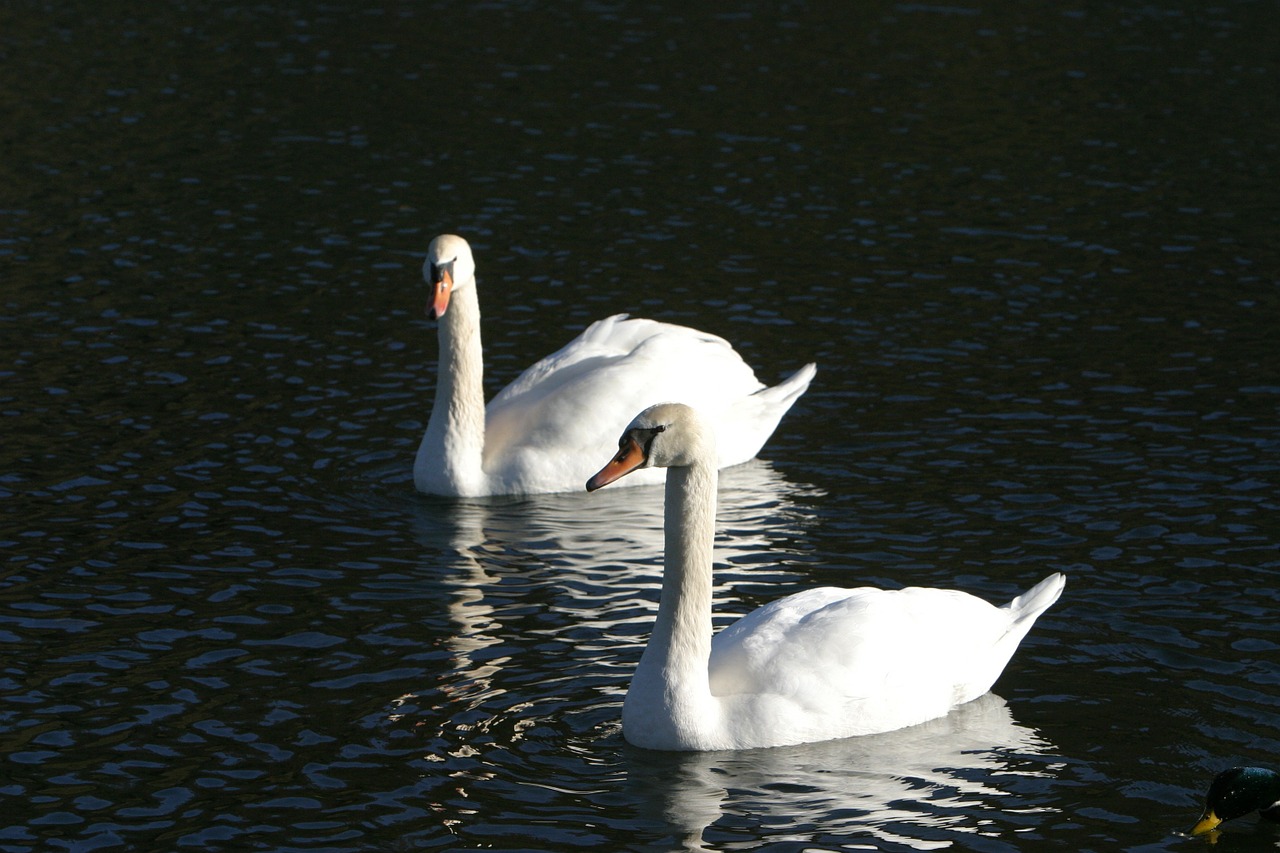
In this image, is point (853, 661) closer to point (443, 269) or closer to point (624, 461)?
point (624, 461)

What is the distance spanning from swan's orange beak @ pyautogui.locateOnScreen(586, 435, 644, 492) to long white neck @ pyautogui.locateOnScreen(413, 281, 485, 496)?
14.8 ft

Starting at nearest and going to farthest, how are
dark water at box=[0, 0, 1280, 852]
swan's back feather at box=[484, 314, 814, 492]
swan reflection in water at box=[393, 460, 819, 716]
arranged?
dark water at box=[0, 0, 1280, 852]
swan reflection in water at box=[393, 460, 819, 716]
swan's back feather at box=[484, 314, 814, 492]

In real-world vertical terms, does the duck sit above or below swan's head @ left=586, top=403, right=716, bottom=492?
below

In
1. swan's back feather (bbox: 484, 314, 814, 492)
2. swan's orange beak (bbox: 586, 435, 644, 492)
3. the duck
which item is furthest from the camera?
swan's back feather (bbox: 484, 314, 814, 492)

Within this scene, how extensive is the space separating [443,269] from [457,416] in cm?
109

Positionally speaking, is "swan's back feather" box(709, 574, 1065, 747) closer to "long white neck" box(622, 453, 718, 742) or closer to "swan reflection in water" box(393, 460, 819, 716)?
"long white neck" box(622, 453, 718, 742)

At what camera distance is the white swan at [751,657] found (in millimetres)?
9531

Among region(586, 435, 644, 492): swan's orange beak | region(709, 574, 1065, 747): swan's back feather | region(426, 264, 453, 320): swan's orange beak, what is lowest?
region(709, 574, 1065, 747): swan's back feather

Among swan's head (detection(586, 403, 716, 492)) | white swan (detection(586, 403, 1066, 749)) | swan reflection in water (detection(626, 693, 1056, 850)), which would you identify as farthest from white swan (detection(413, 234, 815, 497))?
swan reflection in water (detection(626, 693, 1056, 850))

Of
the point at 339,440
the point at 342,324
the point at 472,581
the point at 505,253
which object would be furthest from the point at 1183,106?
the point at 472,581

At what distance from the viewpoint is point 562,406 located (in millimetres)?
14367

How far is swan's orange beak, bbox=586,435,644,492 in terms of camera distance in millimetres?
9625

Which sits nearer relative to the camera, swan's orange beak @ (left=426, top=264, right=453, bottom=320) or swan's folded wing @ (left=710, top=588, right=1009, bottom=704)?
swan's folded wing @ (left=710, top=588, right=1009, bottom=704)

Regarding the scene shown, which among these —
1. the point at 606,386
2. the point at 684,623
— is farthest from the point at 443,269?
the point at 684,623
